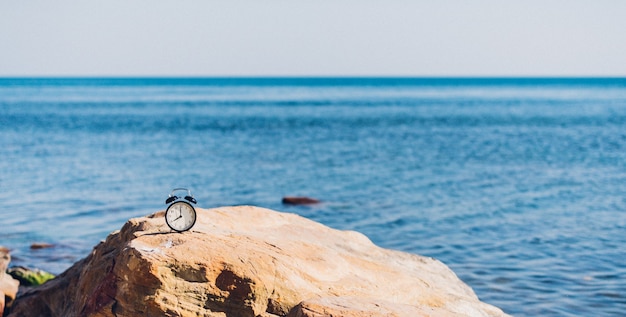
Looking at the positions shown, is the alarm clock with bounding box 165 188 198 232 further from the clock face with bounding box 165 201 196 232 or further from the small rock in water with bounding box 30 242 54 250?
the small rock in water with bounding box 30 242 54 250

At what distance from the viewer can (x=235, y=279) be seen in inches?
332

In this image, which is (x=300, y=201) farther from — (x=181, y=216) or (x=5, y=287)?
(x=181, y=216)

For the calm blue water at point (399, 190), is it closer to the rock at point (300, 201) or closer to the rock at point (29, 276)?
the rock at point (300, 201)

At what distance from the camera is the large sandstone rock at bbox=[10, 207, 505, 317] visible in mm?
8227

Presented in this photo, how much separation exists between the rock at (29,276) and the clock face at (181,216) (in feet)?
25.9

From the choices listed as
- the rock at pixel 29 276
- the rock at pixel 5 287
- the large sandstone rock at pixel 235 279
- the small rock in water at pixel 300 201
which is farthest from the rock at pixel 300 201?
the large sandstone rock at pixel 235 279

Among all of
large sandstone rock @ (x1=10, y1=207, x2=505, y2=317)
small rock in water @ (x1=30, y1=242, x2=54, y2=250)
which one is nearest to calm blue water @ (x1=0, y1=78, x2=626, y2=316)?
small rock in water @ (x1=30, y1=242, x2=54, y2=250)

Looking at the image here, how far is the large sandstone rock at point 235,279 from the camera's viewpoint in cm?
823

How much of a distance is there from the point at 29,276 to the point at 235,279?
30.1 ft

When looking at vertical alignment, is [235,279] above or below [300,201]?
above

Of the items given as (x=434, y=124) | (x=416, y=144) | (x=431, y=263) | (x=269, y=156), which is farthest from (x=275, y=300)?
(x=434, y=124)

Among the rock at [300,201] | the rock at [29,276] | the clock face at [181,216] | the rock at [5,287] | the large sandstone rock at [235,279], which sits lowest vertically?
the rock at [300,201]

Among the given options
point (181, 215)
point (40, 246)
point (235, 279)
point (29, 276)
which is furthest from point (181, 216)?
point (40, 246)

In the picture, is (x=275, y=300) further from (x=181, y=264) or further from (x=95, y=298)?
(x=95, y=298)
